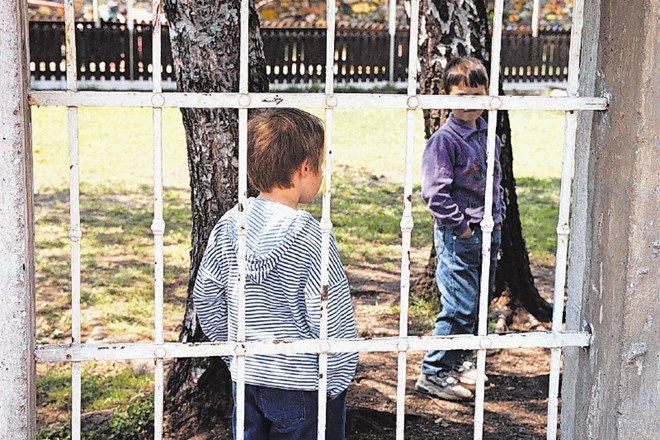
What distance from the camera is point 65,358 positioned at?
2723 millimetres

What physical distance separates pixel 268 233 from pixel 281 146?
0.26m

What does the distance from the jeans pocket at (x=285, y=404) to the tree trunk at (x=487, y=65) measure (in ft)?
9.01

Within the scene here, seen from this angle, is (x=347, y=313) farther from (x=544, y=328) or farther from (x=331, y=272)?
(x=544, y=328)

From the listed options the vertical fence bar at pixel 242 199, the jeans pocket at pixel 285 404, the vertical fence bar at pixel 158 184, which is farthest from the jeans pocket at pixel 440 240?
the vertical fence bar at pixel 158 184

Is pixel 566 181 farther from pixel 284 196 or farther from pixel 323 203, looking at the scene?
pixel 284 196

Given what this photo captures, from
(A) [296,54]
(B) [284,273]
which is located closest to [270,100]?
(B) [284,273]

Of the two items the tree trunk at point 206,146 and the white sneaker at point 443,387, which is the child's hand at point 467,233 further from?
the tree trunk at point 206,146

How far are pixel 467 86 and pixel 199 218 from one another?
1.26 m

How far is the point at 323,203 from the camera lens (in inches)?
110

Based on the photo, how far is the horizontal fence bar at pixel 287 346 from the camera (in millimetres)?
2725

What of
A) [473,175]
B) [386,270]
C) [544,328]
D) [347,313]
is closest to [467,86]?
[473,175]

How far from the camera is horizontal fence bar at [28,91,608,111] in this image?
2.63 meters

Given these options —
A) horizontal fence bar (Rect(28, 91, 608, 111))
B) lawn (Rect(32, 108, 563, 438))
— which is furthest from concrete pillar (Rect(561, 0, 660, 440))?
lawn (Rect(32, 108, 563, 438))

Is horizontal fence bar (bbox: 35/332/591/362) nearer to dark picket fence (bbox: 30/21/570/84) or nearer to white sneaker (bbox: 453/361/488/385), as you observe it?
white sneaker (bbox: 453/361/488/385)
